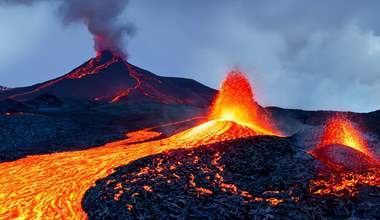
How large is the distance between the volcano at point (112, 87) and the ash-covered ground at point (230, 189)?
82804 mm

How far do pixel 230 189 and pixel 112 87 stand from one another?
11851cm

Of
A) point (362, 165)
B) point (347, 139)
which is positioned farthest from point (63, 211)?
point (347, 139)

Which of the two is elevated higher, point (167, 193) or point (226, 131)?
point (226, 131)

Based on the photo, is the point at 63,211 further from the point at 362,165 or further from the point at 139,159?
the point at 362,165

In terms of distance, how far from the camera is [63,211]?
1323 centimetres

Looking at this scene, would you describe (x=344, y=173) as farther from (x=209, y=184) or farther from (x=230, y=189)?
(x=209, y=184)

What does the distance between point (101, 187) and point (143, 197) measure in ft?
7.37

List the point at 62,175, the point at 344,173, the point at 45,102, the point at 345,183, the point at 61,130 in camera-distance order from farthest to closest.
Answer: the point at 45,102 → the point at 61,130 → the point at 62,175 → the point at 344,173 → the point at 345,183

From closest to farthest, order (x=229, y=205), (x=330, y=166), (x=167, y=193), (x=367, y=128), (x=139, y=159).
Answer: (x=229, y=205) → (x=167, y=193) → (x=330, y=166) → (x=139, y=159) → (x=367, y=128)

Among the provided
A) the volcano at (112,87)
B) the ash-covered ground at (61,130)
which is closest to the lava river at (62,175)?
the ash-covered ground at (61,130)

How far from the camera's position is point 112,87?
423 ft

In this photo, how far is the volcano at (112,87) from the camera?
4510 inches

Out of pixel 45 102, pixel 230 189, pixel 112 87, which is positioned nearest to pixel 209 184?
pixel 230 189

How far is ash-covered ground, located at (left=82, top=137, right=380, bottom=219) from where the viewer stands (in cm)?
1223
